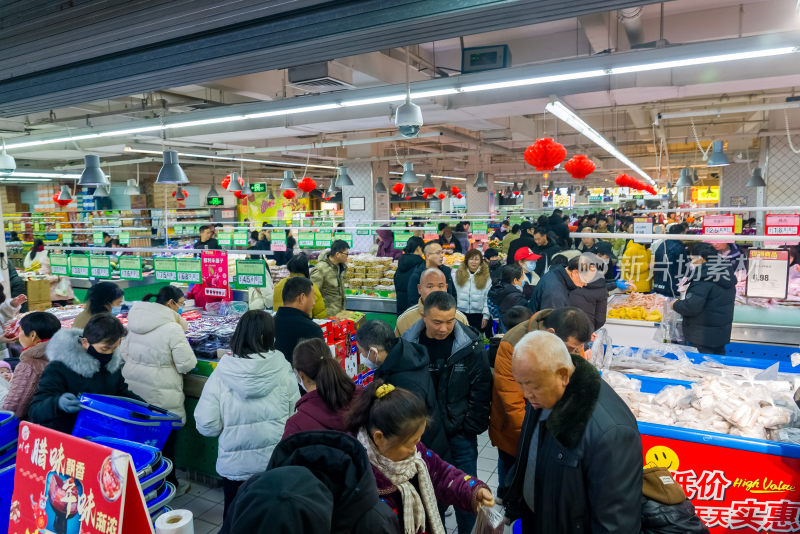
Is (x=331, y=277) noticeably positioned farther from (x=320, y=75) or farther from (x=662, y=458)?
(x=662, y=458)

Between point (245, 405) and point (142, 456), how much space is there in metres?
1.03

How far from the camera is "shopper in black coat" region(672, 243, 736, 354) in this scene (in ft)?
17.9

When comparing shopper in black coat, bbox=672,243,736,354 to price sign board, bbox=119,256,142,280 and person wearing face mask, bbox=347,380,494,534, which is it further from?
price sign board, bbox=119,256,142,280

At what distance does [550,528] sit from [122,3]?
119 inches

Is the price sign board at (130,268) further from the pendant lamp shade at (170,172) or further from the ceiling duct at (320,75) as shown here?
the ceiling duct at (320,75)

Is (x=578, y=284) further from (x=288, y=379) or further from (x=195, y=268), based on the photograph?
(x=195, y=268)

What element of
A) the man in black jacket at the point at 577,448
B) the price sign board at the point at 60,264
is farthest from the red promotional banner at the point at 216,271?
the man in black jacket at the point at 577,448

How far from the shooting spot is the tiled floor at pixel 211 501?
3961 millimetres

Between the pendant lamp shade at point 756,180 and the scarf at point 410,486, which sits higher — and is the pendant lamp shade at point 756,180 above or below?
above

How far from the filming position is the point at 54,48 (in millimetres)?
2836

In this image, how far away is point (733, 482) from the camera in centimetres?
303

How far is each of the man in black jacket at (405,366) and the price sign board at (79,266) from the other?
590cm

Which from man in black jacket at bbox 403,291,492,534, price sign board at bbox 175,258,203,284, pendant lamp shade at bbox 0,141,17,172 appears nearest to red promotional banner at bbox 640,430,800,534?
man in black jacket at bbox 403,291,492,534

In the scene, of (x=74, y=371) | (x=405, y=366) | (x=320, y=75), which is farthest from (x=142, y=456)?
(x=320, y=75)
